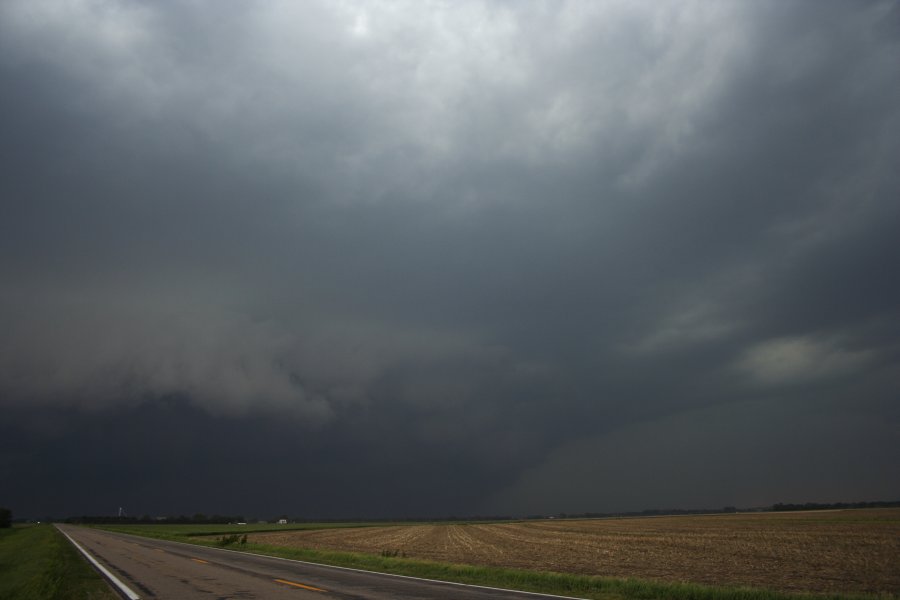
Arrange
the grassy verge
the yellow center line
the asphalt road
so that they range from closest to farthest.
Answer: the asphalt road → the grassy verge → the yellow center line

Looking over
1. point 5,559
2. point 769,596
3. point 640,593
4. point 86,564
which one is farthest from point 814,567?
point 5,559

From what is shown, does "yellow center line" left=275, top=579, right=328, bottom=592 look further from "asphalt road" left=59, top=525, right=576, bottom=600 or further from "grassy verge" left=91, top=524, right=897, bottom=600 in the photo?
"grassy verge" left=91, top=524, right=897, bottom=600

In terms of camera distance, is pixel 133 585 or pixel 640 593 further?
pixel 133 585

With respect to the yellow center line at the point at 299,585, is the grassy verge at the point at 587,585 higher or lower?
lower

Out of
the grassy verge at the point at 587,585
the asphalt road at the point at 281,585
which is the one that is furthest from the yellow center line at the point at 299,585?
the grassy verge at the point at 587,585

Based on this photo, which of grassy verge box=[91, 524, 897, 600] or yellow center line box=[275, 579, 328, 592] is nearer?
grassy verge box=[91, 524, 897, 600]

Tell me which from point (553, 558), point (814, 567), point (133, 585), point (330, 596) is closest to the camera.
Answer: point (330, 596)

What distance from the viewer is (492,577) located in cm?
2239

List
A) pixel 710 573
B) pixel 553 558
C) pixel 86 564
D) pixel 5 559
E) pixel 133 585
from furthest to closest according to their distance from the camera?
pixel 5 559, pixel 553 558, pixel 86 564, pixel 710 573, pixel 133 585

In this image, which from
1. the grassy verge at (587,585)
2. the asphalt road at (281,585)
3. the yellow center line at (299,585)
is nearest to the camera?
the asphalt road at (281,585)

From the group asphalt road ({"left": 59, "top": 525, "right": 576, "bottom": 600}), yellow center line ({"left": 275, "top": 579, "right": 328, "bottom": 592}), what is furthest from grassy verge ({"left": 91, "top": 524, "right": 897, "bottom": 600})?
yellow center line ({"left": 275, "top": 579, "right": 328, "bottom": 592})

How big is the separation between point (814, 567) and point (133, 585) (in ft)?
90.4

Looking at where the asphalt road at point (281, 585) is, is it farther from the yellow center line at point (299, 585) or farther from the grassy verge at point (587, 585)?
the grassy verge at point (587, 585)

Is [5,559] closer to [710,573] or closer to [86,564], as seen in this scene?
[86,564]
